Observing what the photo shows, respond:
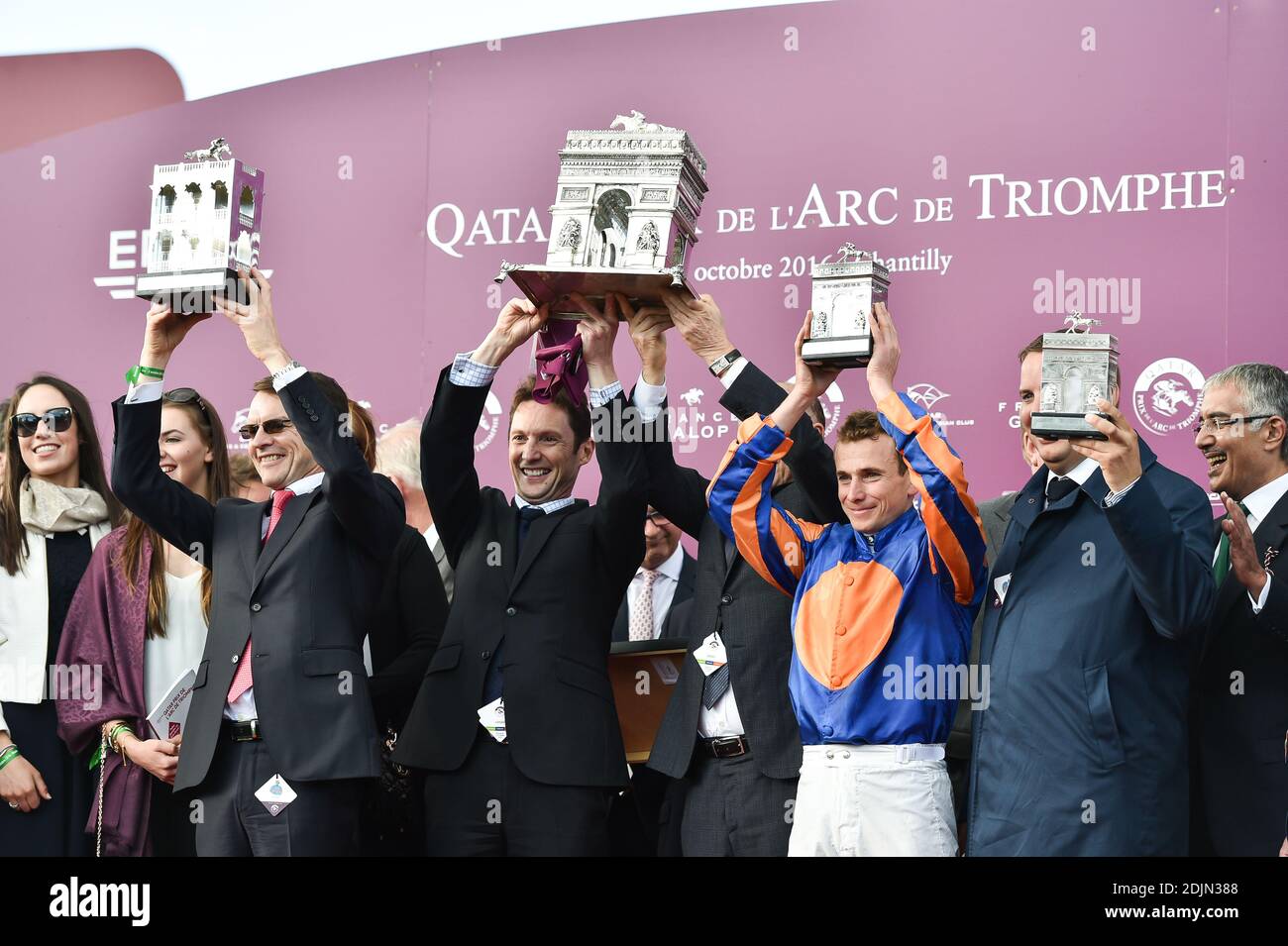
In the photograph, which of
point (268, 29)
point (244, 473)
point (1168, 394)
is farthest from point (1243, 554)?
point (268, 29)

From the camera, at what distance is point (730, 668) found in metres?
4.35

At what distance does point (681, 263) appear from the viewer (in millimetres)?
4617

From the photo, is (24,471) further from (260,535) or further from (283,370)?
(283,370)

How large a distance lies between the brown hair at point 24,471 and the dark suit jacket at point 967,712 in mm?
2644

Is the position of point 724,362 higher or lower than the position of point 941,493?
higher

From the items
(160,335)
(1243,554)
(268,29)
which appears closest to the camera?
(1243,554)

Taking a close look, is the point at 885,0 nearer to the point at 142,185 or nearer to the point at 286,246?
the point at 286,246

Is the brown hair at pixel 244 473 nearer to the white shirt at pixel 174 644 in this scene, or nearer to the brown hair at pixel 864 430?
the white shirt at pixel 174 644

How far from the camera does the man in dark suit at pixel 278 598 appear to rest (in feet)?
14.0

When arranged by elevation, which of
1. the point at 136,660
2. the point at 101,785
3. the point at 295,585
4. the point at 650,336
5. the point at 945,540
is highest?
the point at 650,336

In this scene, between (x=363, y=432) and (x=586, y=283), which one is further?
(x=363, y=432)

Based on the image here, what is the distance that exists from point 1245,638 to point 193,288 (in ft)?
9.61

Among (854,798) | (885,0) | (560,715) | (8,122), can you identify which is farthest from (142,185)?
(854,798)

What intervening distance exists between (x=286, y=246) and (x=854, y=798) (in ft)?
12.3
